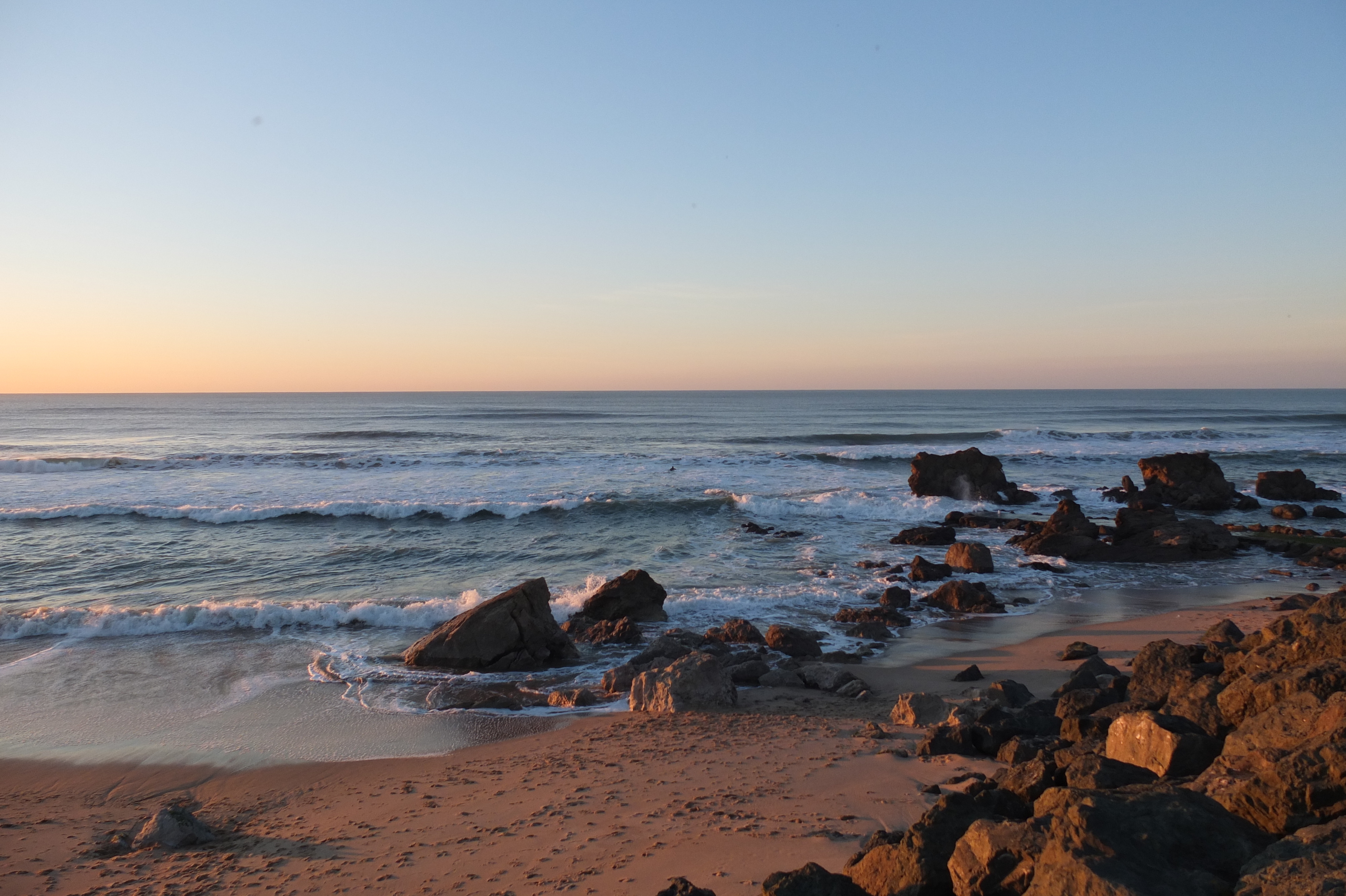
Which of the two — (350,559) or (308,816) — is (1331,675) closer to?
(308,816)

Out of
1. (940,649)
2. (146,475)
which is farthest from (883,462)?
(146,475)

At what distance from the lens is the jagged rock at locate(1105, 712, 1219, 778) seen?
481 cm

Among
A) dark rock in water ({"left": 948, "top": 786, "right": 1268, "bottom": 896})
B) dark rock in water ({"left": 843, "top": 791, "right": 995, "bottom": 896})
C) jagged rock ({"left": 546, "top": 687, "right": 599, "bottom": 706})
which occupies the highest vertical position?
dark rock in water ({"left": 948, "top": 786, "right": 1268, "bottom": 896})

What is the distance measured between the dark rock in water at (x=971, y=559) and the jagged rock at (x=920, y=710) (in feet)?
27.4

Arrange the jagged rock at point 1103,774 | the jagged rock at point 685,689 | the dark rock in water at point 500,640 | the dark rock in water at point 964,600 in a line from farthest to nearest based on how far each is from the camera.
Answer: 1. the dark rock in water at point 964,600
2. the dark rock in water at point 500,640
3. the jagged rock at point 685,689
4. the jagged rock at point 1103,774

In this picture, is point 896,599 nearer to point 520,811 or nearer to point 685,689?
point 685,689

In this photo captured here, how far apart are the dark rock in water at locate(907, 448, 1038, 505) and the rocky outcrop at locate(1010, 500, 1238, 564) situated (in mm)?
6047

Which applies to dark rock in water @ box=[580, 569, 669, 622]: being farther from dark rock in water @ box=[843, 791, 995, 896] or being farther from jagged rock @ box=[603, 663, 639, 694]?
dark rock in water @ box=[843, 791, 995, 896]

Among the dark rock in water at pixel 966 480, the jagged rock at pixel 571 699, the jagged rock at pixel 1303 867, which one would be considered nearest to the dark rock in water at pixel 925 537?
the dark rock in water at pixel 966 480

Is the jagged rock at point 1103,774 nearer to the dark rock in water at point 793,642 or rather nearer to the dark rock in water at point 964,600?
the dark rock in water at point 793,642

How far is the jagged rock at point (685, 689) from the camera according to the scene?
8.45m

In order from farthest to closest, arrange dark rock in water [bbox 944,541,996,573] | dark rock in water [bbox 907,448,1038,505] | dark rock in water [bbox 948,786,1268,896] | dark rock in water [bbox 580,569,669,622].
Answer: dark rock in water [bbox 907,448,1038,505]
dark rock in water [bbox 944,541,996,573]
dark rock in water [bbox 580,569,669,622]
dark rock in water [bbox 948,786,1268,896]

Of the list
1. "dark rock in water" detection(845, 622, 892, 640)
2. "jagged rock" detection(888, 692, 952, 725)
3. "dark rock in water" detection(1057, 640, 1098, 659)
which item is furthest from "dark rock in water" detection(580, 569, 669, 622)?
"dark rock in water" detection(1057, 640, 1098, 659)

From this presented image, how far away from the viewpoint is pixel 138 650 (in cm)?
1105
